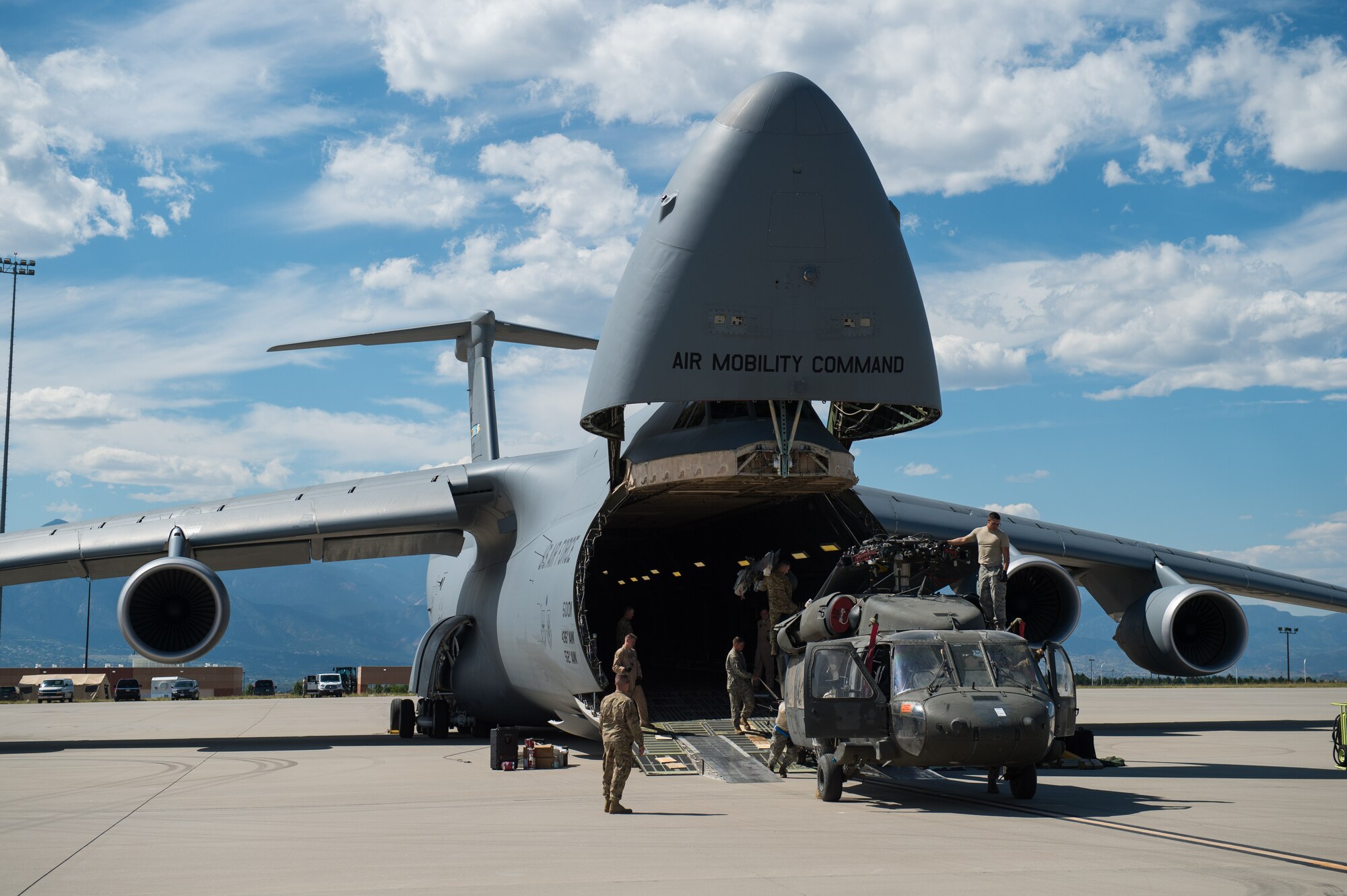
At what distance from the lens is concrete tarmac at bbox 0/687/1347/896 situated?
22.6 feet

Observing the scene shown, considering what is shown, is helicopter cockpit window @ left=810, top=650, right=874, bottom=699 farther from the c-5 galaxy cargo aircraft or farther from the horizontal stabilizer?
the horizontal stabilizer

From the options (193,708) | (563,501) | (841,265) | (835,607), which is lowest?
(193,708)

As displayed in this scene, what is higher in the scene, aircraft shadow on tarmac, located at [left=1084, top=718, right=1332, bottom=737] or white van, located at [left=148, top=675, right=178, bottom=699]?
aircraft shadow on tarmac, located at [left=1084, top=718, right=1332, bottom=737]

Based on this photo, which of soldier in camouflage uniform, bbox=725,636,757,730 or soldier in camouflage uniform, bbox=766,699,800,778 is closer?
soldier in camouflage uniform, bbox=766,699,800,778

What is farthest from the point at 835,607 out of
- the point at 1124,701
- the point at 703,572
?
the point at 1124,701

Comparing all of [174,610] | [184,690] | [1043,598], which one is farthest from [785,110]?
[184,690]

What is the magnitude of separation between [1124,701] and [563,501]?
2015 cm

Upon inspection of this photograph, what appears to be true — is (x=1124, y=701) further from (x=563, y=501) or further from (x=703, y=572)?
(x=563, y=501)

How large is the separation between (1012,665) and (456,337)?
54.1ft

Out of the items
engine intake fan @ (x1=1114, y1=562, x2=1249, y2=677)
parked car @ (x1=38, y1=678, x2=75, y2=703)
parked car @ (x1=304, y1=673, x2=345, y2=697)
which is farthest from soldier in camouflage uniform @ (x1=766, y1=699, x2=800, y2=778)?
parked car @ (x1=304, y1=673, x2=345, y2=697)

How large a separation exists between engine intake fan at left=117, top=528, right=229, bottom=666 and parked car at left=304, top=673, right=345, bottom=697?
3473 centimetres

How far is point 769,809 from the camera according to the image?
998 cm

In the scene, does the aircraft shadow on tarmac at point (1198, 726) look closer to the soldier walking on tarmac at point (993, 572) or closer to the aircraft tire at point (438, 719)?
the soldier walking on tarmac at point (993, 572)

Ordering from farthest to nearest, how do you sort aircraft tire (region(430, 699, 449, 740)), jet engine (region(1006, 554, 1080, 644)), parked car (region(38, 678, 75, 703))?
1. parked car (region(38, 678, 75, 703))
2. aircraft tire (region(430, 699, 449, 740))
3. jet engine (region(1006, 554, 1080, 644))
